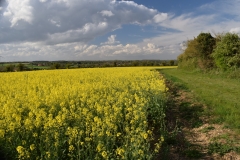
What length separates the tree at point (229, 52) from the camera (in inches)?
779

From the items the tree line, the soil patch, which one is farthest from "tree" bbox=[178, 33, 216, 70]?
the soil patch

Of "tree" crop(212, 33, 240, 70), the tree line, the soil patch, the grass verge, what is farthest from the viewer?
the tree line

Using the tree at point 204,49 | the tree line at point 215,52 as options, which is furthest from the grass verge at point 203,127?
the tree at point 204,49

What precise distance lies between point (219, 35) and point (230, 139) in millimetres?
23417

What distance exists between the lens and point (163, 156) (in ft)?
17.9

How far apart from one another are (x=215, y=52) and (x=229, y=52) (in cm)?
234

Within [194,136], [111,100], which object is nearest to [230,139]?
[194,136]

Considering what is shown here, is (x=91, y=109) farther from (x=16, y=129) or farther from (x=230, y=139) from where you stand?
(x=230, y=139)

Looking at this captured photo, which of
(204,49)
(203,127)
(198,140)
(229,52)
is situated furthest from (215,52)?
(198,140)

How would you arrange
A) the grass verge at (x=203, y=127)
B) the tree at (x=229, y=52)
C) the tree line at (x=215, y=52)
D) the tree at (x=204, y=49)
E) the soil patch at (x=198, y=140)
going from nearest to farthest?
the soil patch at (x=198, y=140)
the grass verge at (x=203, y=127)
the tree at (x=229, y=52)
the tree line at (x=215, y=52)
the tree at (x=204, y=49)

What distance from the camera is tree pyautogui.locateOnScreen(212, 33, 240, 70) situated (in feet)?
64.9

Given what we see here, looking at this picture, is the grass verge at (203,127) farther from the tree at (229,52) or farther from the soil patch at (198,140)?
the tree at (229,52)

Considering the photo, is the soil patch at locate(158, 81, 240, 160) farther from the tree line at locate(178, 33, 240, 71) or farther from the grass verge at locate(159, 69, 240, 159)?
the tree line at locate(178, 33, 240, 71)

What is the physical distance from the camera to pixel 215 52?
23141 mm
